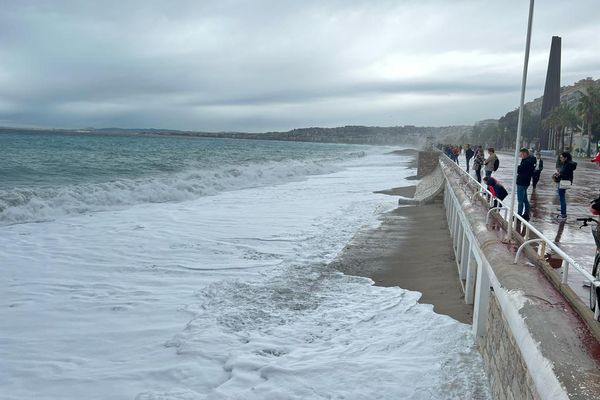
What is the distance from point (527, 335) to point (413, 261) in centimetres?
742

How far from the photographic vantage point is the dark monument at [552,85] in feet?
215

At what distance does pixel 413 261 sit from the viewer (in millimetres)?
10875

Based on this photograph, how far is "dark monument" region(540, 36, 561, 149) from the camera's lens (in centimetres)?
6556

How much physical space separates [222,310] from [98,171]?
99.3 feet

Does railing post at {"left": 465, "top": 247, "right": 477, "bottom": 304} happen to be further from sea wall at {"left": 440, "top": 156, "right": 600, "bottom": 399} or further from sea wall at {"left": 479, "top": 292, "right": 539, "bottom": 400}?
sea wall at {"left": 479, "top": 292, "right": 539, "bottom": 400}

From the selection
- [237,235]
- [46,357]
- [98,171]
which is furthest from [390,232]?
[98,171]

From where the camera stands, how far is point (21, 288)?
8.46m

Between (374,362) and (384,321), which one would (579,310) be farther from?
(384,321)

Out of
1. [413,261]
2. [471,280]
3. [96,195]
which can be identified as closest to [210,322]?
[471,280]

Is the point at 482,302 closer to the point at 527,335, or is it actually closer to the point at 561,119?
the point at 527,335

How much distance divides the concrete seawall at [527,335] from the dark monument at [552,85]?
6752 cm

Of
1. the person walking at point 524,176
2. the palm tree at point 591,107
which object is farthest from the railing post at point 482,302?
the palm tree at point 591,107

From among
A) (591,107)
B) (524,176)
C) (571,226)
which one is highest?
(591,107)

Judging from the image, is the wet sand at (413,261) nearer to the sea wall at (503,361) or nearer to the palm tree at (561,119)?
the sea wall at (503,361)
